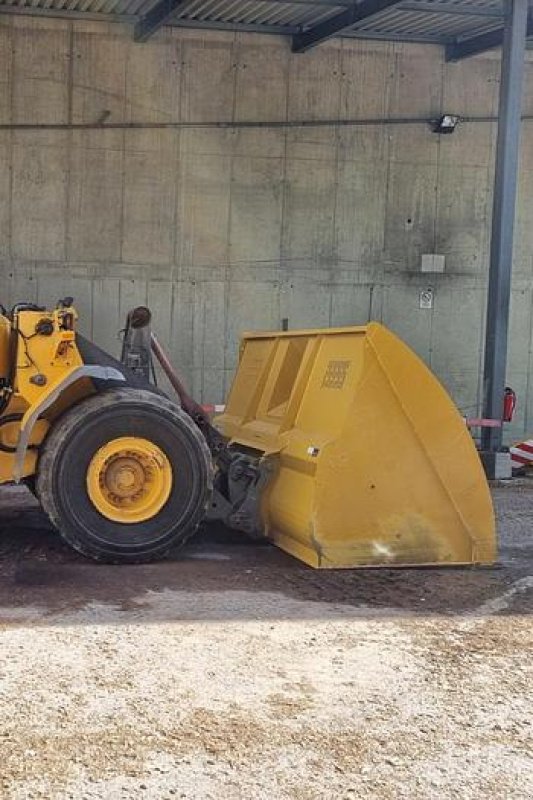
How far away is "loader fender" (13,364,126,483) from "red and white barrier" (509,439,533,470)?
7119mm

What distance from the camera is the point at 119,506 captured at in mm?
6320

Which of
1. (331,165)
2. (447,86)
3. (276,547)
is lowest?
(276,547)

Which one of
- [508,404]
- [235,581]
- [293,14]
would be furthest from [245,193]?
[235,581]

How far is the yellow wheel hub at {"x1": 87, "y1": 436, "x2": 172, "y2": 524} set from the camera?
6273mm

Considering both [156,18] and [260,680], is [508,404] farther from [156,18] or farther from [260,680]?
[260,680]

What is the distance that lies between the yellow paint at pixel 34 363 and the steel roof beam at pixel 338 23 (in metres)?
6.68

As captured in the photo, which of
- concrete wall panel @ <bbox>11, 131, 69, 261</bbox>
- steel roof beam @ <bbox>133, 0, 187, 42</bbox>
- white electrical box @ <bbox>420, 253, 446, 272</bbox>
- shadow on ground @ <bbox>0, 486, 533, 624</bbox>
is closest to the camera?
shadow on ground @ <bbox>0, 486, 533, 624</bbox>

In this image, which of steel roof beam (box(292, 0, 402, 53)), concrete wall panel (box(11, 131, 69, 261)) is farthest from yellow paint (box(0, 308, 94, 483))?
steel roof beam (box(292, 0, 402, 53))

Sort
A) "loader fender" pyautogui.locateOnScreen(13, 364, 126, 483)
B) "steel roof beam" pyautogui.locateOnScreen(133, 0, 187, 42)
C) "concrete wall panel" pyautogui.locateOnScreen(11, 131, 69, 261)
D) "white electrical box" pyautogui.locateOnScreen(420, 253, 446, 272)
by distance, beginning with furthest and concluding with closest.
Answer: "white electrical box" pyautogui.locateOnScreen(420, 253, 446, 272) < "concrete wall panel" pyautogui.locateOnScreen(11, 131, 69, 261) < "steel roof beam" pyautogui.locateOnScreen(133, 0, 187, 42) < "loader fender" pyautogui.locateOnScreen(13, 364, 126, 483)

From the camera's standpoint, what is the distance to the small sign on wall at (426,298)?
13.3 meters

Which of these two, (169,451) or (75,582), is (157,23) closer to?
(169,451)

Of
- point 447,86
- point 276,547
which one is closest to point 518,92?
point 447,86

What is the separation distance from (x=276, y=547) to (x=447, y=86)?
8619mm

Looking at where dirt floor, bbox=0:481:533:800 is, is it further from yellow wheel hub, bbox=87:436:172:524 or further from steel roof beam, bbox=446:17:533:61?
steel roof beam, bbox=446:17:533:61
